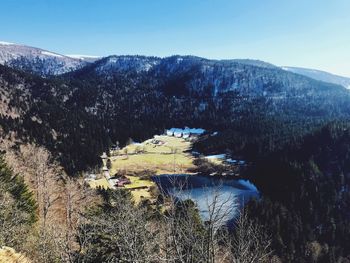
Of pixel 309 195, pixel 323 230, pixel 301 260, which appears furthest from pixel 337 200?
pixel 301 260

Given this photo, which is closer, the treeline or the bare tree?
the bare tree

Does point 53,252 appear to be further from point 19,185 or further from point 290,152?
point 290,152

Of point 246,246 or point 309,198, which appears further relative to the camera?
point 309,198

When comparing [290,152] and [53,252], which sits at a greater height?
[53,252]

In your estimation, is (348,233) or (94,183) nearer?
(348,233)

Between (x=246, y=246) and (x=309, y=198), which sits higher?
(x=246, y=246)

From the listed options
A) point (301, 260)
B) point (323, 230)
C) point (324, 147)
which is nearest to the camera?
point (301, 260)

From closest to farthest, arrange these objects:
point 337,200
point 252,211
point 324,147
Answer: point 252,211, point 337,200, point 324,147

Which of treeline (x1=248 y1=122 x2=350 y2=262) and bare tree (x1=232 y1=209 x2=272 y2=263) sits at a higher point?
bare tree (x1=232 y1=209 x2=272 y2=263)

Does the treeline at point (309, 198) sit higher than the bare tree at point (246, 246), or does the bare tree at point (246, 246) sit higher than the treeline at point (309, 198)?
the bare tree at point (246, 246)

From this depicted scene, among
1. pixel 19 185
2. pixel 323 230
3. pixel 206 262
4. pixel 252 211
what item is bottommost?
pixel 323 230

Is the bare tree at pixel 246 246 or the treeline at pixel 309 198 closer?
the bare tree at pixel 246 246
